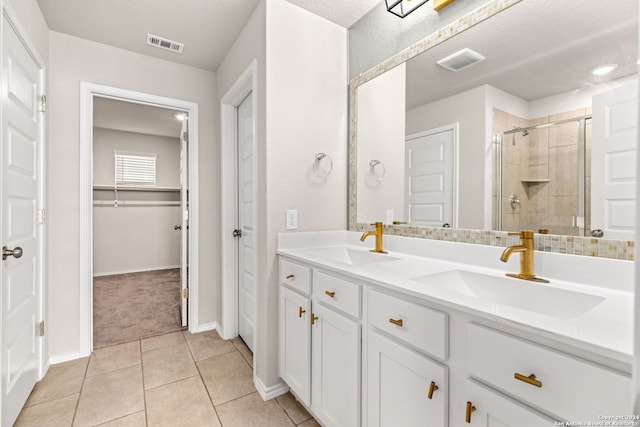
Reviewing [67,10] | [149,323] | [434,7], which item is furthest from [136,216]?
[434,7]

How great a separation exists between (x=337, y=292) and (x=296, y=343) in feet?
1.72

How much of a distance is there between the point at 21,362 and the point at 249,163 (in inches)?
71.0

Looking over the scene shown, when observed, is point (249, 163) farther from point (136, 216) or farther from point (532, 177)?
point (136, 216)

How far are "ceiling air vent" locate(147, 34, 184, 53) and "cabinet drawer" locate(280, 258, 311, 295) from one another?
194 centimetres

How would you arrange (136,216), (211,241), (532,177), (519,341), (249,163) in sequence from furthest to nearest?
(136,216) → (211,241) → (249,163) → (532,177) → (519,341)

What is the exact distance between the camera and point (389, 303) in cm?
108

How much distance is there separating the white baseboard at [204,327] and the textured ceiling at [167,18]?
2402mm

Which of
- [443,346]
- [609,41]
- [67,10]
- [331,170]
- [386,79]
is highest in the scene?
[67,10]

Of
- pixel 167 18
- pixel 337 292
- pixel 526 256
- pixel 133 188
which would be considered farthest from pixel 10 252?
pixel 133 188

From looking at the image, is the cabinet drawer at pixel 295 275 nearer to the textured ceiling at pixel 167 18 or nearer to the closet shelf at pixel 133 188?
the textured ceiling at pixel 167 18

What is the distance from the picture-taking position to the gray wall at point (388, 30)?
152 centimetres

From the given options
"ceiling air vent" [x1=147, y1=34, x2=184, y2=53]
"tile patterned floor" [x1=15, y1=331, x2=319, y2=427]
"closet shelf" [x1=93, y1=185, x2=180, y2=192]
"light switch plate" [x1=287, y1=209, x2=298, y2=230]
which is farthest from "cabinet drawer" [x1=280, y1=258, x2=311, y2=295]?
"closet shelf" [x1=93, y1=185, x2=180, y2=192]

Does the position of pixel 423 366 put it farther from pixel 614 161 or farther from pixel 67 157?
pixel 67 157

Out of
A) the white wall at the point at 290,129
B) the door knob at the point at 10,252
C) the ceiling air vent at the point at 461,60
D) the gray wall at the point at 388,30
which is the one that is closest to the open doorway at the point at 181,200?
the door knob at the point at 10,252
